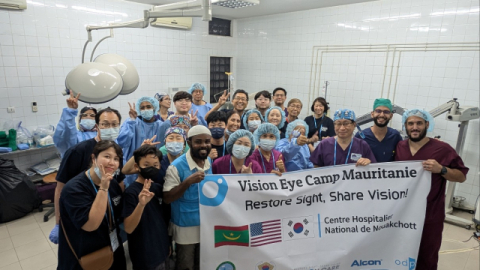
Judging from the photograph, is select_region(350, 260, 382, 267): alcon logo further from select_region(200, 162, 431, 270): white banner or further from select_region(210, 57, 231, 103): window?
select_region(210, 57, 231, 103): window

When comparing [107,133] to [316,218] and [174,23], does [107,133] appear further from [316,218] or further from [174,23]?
[174,23]

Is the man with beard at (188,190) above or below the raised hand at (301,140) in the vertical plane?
below

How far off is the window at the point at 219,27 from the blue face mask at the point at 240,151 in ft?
17.8

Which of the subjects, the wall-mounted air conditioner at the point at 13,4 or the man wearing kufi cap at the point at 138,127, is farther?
the wall-mounted air conditioner at the point at 13,4

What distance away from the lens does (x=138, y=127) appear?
352cm

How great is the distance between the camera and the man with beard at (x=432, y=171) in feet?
8.12

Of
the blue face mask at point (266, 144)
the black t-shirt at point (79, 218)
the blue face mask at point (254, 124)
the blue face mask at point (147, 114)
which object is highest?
the blue face mask at point (147, 114)

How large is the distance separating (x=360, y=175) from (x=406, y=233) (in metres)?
0.67

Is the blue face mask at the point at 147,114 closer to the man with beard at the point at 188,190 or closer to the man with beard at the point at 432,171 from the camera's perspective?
the man with beard at the point at 188,190

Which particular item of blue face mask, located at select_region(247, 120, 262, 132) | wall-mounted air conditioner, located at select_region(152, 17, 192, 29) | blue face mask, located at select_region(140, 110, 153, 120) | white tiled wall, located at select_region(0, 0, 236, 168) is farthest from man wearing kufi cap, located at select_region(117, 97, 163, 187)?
wall-mounted air conditioner, located at select_region(152, 17, 192, 29)

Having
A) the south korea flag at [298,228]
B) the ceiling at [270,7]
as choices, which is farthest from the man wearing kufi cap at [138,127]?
the ceiling at [270,7]

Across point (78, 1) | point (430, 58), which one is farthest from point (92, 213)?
point (430, 58)

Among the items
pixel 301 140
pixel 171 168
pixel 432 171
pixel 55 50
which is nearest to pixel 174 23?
pixel 55 50

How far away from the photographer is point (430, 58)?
4.60 metres
